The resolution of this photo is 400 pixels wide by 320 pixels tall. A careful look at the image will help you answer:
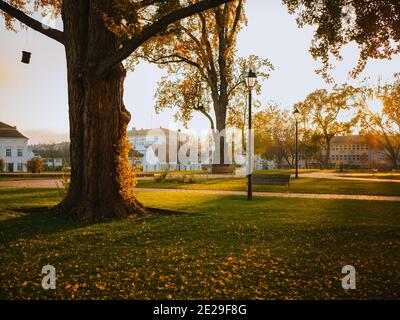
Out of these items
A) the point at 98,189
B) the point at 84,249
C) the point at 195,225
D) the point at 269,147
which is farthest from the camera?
the point at 269,147

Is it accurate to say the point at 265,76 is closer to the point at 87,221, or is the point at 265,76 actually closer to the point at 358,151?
the point at 87,221

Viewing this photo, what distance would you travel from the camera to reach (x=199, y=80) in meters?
34.1

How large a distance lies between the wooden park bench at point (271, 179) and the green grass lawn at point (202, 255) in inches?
341

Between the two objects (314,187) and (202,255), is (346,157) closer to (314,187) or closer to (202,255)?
(314,187)

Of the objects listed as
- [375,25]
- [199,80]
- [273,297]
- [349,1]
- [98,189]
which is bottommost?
[273,297]

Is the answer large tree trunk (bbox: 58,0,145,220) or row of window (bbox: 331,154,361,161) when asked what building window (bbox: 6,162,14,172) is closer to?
large tree trunk (bbox: 58,0,145,220)

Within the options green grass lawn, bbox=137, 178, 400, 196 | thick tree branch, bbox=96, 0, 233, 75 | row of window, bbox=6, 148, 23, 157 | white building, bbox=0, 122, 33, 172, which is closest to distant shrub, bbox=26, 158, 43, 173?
green grass lawn, bbox=137, 178, 400, 196

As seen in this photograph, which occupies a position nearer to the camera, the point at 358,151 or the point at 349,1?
the point at 349,1

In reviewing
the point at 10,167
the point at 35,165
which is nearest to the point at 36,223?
the point at 35,165

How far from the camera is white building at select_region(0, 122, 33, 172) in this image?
82.1 metres

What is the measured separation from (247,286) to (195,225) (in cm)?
413

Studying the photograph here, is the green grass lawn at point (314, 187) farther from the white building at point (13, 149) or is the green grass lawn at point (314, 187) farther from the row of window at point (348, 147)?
the row of window at point (348, 147)

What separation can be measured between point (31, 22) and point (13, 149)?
82401 millimetres

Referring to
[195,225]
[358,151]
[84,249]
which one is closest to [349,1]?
[195,225]
